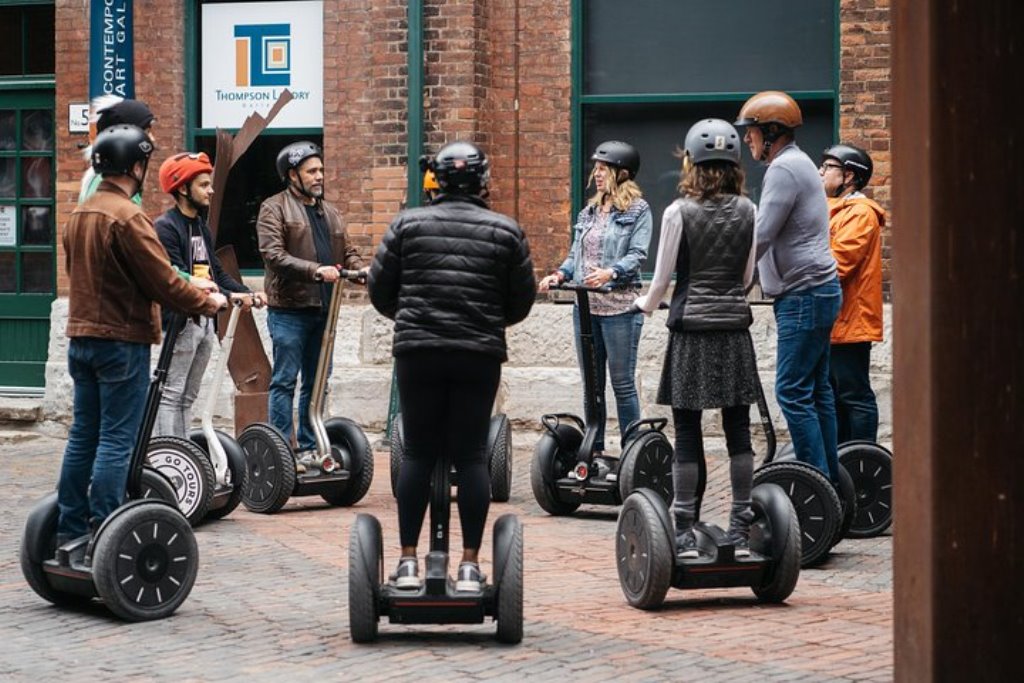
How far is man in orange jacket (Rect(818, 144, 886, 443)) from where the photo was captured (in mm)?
9836

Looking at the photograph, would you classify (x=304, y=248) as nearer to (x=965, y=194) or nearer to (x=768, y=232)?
(x=768, y=232)

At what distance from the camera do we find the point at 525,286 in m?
6.94

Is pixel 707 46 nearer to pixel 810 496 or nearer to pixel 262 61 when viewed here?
pixel 262 61

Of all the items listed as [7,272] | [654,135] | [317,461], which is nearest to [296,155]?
[317,461]

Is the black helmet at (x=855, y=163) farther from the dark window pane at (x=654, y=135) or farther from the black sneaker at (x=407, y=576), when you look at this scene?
the black sneaker at (x=407, y=576)

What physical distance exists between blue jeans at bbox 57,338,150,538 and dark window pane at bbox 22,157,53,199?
827 centimetres

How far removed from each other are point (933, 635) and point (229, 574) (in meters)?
4.32

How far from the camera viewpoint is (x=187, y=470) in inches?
379

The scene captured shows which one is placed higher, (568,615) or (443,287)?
(443,287)

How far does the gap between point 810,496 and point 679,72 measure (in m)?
5.91

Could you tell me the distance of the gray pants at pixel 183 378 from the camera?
10039mm

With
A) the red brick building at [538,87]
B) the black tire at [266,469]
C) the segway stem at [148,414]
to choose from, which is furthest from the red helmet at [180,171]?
the red brick building at [538,87]

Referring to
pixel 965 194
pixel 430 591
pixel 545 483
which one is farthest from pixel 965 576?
pixel 545 483

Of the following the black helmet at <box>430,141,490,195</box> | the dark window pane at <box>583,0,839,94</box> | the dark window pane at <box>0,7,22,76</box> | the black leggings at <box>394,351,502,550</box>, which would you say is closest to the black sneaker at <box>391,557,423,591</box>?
the black leggings at <box>394,351,502,550</box>
